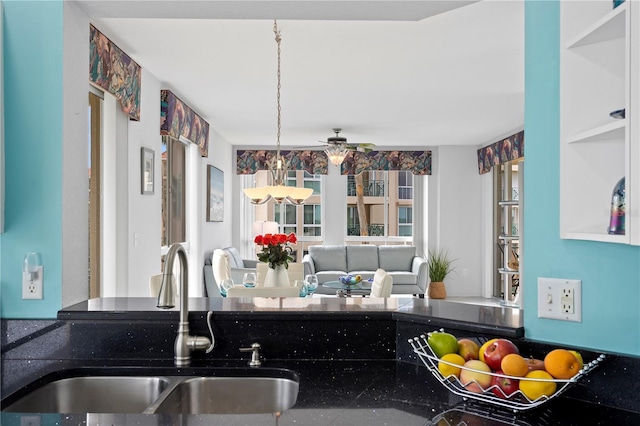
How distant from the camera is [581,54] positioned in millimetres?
1399

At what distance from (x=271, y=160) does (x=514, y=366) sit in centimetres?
789

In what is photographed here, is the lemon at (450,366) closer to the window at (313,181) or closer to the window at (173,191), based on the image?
the window at (173,191)

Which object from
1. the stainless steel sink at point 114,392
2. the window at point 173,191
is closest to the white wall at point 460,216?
the window at point 173,191

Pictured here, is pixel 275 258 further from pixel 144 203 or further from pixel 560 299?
pixel 560 299

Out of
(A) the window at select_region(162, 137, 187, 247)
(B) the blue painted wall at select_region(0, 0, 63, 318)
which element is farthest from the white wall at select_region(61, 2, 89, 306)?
(A) the window at select_region(162, 137, 187, 247)

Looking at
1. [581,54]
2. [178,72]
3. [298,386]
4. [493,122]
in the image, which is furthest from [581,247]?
[493,122]

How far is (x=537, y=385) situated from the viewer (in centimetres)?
129

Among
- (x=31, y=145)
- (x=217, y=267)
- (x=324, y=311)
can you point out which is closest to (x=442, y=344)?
(x=324, y=311)

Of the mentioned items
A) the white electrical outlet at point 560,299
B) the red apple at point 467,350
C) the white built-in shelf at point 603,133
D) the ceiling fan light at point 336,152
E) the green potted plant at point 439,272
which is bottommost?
the green potted plant at point 439,272

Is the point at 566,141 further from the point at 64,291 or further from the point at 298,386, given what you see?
the point at 64,291

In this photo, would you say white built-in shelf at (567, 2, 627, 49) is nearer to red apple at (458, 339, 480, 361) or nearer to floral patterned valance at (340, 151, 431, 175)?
red apple at (458, 339, 480, 361)

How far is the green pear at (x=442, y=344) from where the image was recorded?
4.77 ft

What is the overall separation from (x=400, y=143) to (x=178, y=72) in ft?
15.8

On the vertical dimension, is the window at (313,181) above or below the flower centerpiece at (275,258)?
above
